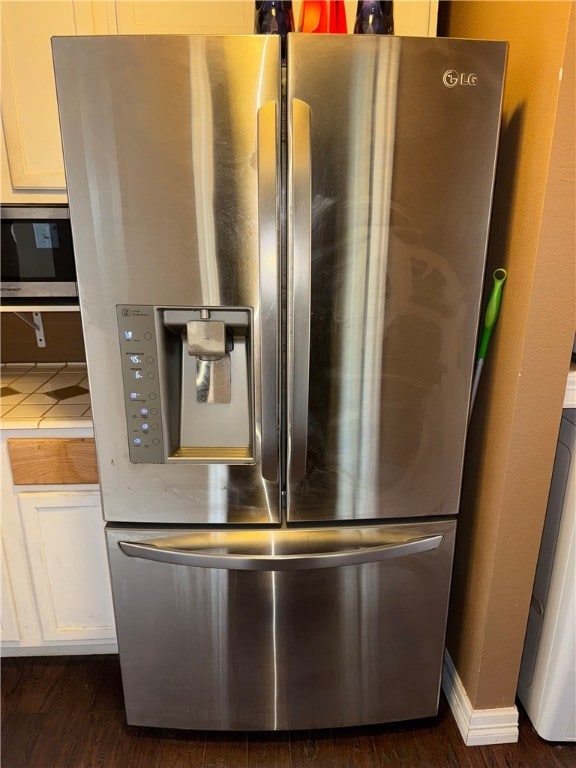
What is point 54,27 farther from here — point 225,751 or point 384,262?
point 225,751

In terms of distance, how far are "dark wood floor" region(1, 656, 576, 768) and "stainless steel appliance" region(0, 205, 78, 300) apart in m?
1.23

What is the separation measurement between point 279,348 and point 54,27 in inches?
43.1

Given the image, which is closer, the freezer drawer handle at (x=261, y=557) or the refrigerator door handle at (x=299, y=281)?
the refrigerator door handle at (x=299, y=281)

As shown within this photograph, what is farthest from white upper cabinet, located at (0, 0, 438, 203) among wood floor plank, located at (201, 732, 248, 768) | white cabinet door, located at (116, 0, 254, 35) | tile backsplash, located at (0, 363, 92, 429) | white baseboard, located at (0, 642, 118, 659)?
wood floor plank, located at (201, 732, 248, 768)

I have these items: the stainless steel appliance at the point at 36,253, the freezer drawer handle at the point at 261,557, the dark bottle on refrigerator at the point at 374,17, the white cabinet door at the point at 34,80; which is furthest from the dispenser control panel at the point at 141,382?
the dark bottle on refrigerator at the point at 374,17

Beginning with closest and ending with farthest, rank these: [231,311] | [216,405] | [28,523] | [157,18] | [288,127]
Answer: [288,127]
[231,311]
[216,405]
[157,18]
[28,523]

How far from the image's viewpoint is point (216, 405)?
1.34 m

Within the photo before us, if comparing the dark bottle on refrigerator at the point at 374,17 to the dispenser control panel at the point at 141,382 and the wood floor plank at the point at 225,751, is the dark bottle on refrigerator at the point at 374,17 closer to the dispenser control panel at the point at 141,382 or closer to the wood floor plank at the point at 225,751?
the dispenser control panel at the point at 141,382

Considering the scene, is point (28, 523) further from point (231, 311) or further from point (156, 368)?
point (231, 311)

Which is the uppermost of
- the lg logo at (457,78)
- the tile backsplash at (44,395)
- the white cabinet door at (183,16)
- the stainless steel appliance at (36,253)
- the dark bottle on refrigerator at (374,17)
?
the white cabinet door at (183,16)

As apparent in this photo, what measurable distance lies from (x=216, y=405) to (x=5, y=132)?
988 millimetres

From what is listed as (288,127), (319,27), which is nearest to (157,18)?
(319,27)

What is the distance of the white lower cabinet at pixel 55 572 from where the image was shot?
1634 mm

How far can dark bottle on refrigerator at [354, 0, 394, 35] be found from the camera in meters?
1.27
